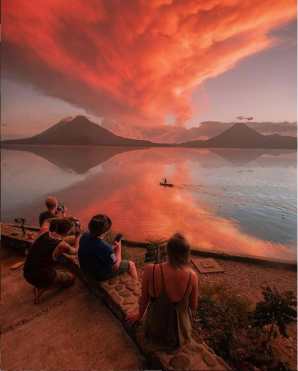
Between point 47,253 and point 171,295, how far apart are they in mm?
2189

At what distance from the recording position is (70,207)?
1853 centimetres

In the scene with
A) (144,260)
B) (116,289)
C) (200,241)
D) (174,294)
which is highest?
(174,294)

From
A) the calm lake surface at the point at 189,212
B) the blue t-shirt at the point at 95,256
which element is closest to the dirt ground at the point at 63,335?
the blue t-shirt at the point at 95,256

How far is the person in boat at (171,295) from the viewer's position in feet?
7.75

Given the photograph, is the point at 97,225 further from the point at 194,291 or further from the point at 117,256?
the point at 194,291

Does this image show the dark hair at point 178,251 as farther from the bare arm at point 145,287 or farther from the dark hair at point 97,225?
the dark hair at point 97,225

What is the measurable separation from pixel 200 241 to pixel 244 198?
1625cm

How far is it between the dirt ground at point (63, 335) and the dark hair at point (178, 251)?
138 cm

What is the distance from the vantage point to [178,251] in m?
2.32

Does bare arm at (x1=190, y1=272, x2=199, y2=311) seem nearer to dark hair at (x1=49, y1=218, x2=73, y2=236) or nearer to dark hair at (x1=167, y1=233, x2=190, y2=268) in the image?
dark hair at (x1=167, y1=233, x2=190, y2=268)

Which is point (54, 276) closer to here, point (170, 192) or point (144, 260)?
point (144, 260)

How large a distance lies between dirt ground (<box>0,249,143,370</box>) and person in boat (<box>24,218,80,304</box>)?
0.37m

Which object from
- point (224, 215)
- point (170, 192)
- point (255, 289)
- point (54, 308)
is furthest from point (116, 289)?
point (170, 192)

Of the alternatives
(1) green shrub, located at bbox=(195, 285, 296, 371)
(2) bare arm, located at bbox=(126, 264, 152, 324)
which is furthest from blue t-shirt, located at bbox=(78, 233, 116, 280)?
(1) green shrub, located at bbox=(195, 285, 296, 371)
